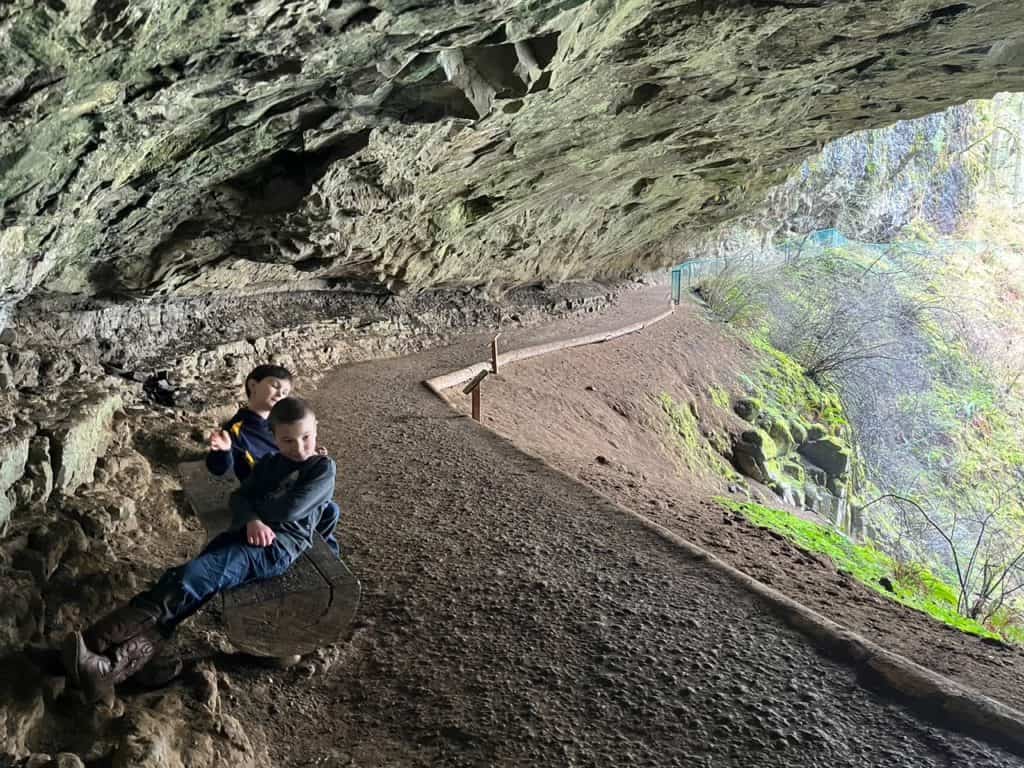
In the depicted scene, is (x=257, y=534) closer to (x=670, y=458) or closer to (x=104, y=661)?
(x=104, y=661)

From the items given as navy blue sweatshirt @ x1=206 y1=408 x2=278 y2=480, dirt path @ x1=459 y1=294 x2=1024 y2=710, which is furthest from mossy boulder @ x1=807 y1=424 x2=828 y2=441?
navy blue sweatshirt @ x1=206 y1=408 x2=278 y2=480

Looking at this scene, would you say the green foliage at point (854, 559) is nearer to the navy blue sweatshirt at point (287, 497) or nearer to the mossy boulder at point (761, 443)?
the mossy boulder at point (761, 443)

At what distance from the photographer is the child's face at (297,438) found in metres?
3.33

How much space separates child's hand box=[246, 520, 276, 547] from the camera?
10.4 feet

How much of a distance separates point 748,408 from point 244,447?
1303 cm

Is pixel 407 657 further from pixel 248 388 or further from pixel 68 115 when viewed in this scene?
pixel 68 115

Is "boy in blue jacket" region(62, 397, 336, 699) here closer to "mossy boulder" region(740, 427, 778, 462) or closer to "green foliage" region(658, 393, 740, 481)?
"green foliage" region(658, 393, 740, 481)

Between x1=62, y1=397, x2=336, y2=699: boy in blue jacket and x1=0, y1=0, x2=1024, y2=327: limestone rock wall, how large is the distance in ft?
5.19

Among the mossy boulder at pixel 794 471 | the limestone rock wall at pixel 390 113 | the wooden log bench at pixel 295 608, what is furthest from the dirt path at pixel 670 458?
the wooden log bench at pixel 295 608

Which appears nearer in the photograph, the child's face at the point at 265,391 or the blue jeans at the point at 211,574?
the blue jeans at the point at 211,574

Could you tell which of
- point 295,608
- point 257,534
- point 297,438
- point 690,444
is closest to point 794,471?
point 690,444

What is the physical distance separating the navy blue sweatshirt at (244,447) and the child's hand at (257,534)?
27.9 inches

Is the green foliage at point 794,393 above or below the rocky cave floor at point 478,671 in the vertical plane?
below

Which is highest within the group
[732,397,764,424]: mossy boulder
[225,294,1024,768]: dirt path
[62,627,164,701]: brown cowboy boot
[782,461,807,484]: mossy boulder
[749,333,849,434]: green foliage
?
[62,627,164,701]: brown cowboy boot
